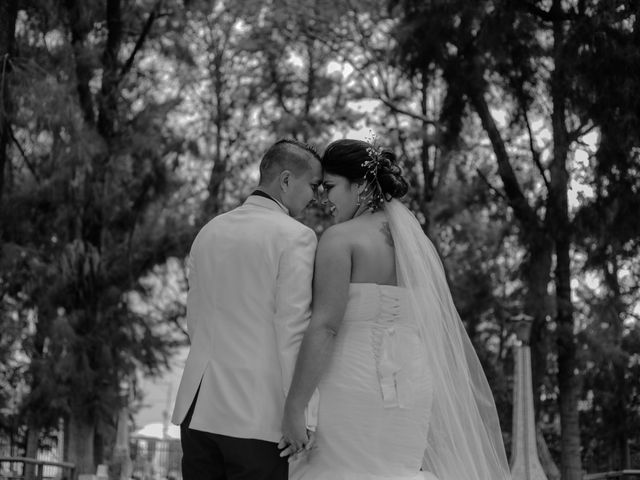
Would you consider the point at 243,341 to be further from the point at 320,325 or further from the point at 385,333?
the point at 385,333

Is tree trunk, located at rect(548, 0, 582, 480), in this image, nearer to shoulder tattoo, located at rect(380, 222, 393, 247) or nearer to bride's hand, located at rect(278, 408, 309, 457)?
shoulder tattoo, located at rect(380, 222, 393, 247)

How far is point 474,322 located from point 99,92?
727cm

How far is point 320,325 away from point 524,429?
9.85 meters

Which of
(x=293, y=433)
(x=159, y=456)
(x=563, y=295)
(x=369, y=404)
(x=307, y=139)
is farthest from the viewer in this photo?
(x=159, y=456)

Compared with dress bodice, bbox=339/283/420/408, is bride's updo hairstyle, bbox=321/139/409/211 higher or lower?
higher

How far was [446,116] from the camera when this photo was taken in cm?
1460

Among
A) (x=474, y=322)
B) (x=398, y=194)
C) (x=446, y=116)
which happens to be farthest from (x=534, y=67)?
(x=398, y=194)

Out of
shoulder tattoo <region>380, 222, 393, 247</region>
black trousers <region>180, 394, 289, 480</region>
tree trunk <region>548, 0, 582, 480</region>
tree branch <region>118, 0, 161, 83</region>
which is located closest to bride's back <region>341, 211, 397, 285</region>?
shoulder tattoo <region>380, 222, 393, 247</region>

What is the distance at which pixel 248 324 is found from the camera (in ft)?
11.2

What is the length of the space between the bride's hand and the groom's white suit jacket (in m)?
0.03

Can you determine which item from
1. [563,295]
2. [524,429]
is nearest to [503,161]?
[563,295]

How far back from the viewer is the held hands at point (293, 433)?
11.0 feet

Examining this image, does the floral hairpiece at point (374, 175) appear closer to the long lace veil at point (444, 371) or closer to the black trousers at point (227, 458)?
the long lace veil at point (444, 371)

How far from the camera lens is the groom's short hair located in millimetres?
3684
